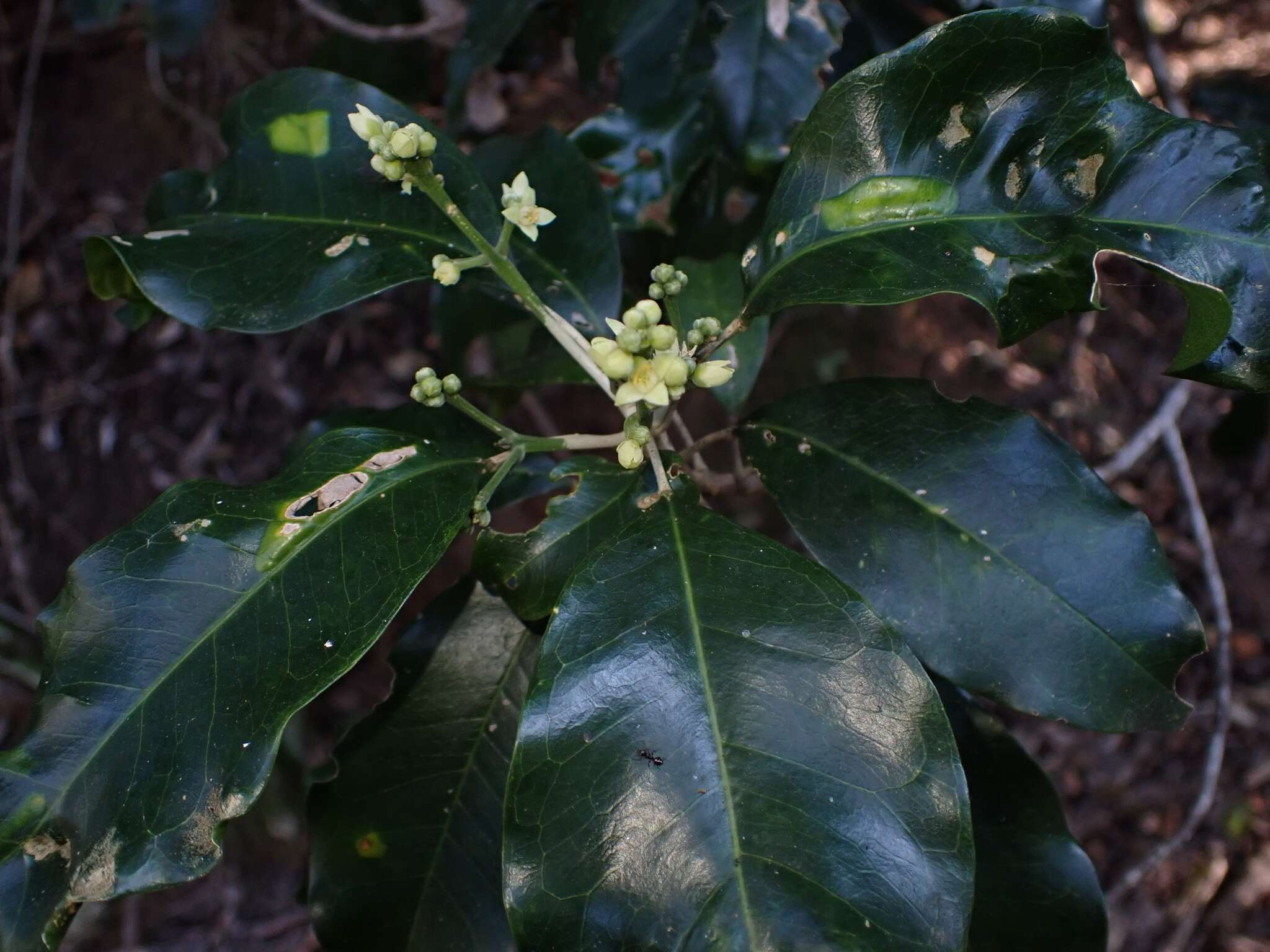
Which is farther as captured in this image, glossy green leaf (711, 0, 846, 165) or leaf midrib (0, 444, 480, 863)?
glossy green leaf (711, 0, 846, 165)

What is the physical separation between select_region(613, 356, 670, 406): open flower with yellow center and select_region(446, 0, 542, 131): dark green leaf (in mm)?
952

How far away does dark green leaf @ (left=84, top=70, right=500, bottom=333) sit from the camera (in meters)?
1.17

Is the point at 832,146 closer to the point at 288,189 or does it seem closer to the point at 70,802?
the point at 288,189

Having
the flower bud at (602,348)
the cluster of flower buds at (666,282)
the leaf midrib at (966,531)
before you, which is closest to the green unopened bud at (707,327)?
the cluster of flower buds at (666,282)

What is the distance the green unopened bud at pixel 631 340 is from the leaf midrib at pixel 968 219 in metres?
0.26

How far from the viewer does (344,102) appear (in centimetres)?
123

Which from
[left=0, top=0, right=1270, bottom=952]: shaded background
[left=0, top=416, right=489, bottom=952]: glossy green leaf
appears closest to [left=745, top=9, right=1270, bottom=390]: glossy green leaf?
[left=0, top=416, right=489, bottom=952]: glossy green leaf

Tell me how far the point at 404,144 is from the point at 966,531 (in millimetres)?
866

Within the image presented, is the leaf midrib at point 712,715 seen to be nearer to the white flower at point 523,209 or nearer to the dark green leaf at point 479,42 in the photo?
the white flower at point 523,209

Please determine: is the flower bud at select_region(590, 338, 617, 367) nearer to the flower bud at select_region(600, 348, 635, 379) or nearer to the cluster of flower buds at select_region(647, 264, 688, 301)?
the flower bud at select_region(600, 348, 635, 379)

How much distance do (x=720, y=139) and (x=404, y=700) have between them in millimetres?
1018

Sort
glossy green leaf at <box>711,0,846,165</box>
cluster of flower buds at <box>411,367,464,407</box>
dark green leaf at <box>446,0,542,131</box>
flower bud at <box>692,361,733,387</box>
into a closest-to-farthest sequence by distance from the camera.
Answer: flower bud at <box>692,361,733,387</box> < cluster of flower buds at <box>411,367,464,407</box> < glossy green leaf at <box>711,0,846,165</box> < dark green leaf at <box>446,0,542,131</box>

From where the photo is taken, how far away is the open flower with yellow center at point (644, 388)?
0.91m

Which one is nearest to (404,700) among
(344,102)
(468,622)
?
(468,622)
